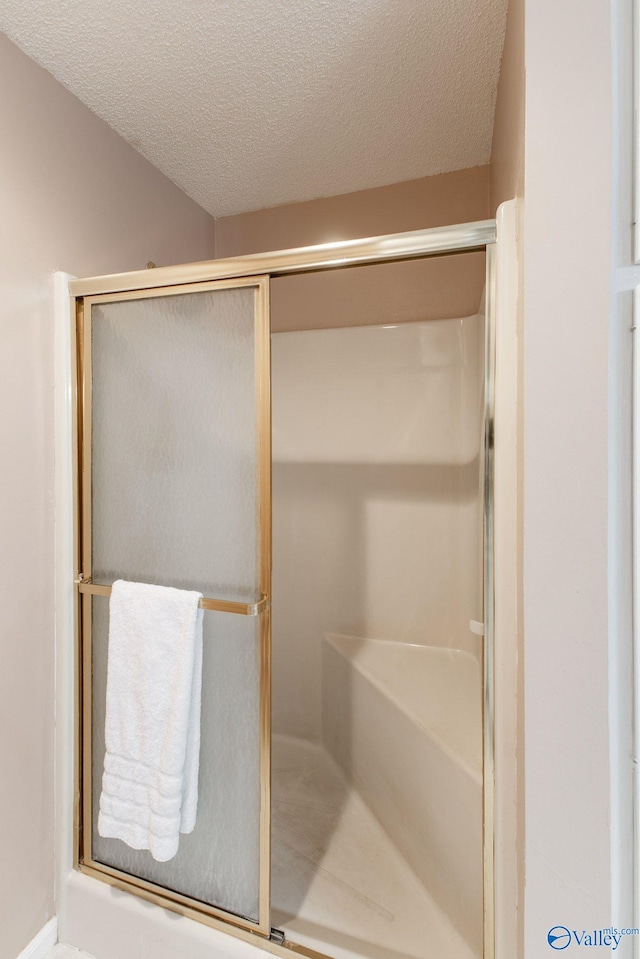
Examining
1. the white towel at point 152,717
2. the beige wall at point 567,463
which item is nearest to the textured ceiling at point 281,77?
the beige wall at point 567,463

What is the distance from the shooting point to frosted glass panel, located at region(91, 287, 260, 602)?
1.19m

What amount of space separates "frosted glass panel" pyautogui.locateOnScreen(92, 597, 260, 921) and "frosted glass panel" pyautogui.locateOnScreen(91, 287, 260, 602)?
0.14 meters

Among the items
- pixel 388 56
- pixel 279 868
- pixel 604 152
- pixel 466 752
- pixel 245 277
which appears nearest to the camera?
pixel 604 152

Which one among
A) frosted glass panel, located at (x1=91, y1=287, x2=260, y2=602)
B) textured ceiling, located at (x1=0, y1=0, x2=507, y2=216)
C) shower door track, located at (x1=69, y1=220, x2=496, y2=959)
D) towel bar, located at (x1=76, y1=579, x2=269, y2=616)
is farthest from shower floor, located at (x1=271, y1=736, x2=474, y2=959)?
textured ceiling, located at (x1=0, y1=0, x2=507, y2=216)

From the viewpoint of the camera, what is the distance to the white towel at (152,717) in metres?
1.15

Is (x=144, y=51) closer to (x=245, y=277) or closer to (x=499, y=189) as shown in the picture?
(x=245, y=277)

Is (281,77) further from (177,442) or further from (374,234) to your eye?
(177,442)

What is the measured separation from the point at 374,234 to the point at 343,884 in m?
2.30

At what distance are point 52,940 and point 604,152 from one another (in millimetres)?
2218

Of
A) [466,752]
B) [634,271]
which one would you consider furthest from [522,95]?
[466,752]

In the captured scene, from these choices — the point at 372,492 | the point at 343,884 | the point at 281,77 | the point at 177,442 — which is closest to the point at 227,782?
the point at 343,884

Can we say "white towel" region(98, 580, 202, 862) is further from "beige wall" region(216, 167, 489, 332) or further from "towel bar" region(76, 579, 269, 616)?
"beige wall" region(216, 167, 489, 332)

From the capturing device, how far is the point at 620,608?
0.82 meters

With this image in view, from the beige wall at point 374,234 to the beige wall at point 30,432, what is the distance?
82 centimetres
